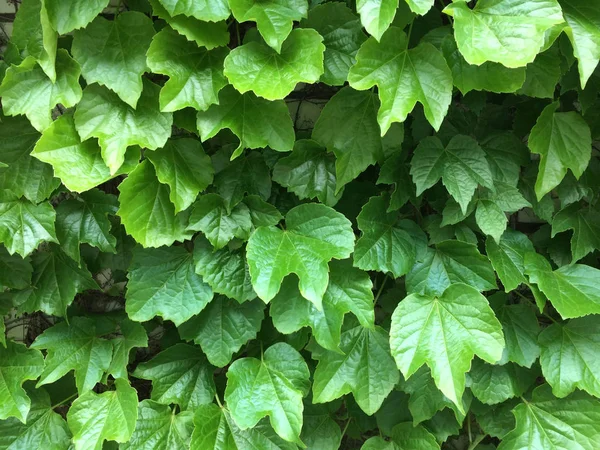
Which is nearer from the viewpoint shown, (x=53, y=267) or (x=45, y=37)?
(x=45, y=37)

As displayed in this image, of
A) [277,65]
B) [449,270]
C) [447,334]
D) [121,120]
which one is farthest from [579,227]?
[121,120]

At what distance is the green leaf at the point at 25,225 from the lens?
1083 mm

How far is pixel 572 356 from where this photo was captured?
117 centimetres

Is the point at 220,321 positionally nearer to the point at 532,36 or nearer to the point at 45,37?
the point at 45,37

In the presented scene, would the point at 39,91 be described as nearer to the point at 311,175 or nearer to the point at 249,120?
the point at 249,120

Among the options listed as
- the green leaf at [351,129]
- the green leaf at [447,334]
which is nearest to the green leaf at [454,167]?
the green leaf at [351,129]

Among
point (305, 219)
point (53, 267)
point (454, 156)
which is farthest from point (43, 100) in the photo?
point (454, 156)


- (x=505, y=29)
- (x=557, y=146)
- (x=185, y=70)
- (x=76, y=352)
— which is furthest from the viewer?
(x=76, y=352)

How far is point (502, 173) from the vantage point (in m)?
1.16

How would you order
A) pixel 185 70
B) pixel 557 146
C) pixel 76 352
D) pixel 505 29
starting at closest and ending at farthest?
pixel 505 29 < pixel 185 70 < pixel 557 146 < pixel 76 352

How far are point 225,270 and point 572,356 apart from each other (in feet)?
2.66

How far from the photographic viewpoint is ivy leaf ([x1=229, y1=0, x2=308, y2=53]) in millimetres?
936

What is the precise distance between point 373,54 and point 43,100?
66 centimetres

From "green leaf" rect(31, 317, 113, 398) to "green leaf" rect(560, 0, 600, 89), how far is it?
116 cm
